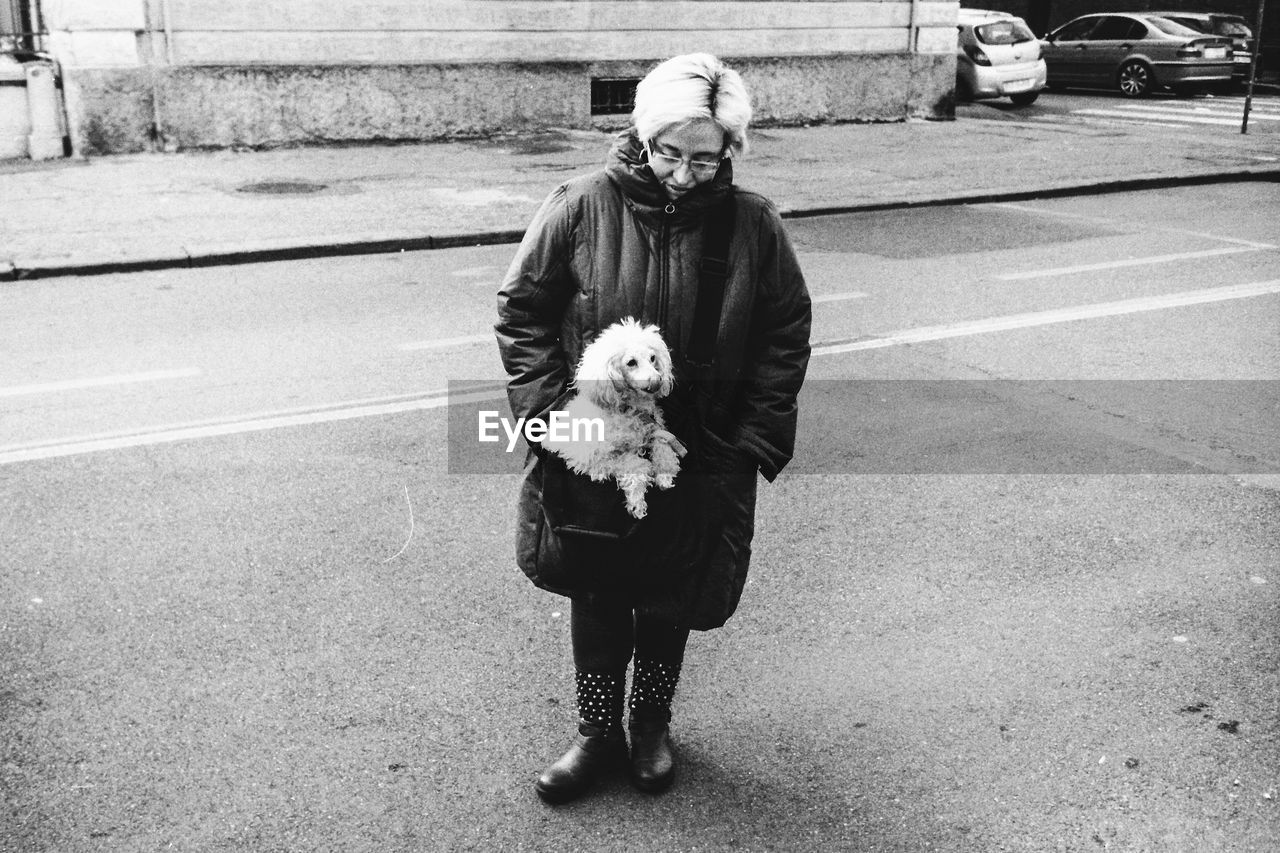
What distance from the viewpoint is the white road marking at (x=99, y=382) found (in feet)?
23.2

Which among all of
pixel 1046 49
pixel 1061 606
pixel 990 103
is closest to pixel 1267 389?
pixel 1061 606

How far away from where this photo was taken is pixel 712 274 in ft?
10.5

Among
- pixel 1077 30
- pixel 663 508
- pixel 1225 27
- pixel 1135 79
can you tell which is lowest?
pixel 1135 79

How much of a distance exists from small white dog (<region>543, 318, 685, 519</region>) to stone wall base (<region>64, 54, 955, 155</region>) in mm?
13617

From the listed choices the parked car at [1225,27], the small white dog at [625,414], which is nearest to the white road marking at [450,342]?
the small white dog at [625,414]

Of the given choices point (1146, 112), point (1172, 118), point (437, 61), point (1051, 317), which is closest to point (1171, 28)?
point (1146, 112)

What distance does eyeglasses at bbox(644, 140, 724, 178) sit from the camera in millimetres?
3045

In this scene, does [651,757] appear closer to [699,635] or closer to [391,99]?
[699,635]

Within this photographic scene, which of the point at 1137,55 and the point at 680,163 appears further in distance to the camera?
the point at 1137,55

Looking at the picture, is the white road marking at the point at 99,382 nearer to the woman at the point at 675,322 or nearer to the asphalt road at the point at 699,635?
the asphalt road at the point at 699,635

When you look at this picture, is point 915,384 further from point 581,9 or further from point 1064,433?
point 581,9

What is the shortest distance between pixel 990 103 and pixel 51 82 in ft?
52.3

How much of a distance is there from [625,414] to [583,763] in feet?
3.40

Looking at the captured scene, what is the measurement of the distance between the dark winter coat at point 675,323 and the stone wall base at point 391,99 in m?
13.4
